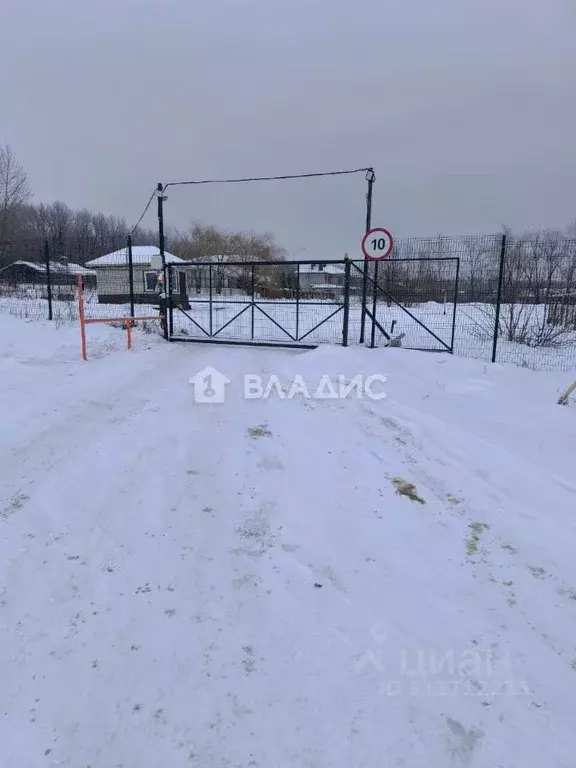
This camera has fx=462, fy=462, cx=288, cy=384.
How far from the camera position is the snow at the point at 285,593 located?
1671 mm

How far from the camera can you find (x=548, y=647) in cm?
209

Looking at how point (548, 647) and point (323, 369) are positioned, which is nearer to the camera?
point (548, 647)

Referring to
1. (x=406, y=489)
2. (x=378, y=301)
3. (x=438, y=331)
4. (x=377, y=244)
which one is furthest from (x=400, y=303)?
(x=406, y=489)

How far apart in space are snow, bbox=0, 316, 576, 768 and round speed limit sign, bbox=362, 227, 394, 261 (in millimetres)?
5098

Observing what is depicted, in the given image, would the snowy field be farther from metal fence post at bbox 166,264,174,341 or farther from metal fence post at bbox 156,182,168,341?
metal fence post at bbox 156,182,168,341

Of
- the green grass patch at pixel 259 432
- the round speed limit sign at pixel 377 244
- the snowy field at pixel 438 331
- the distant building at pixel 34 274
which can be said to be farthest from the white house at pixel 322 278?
the distant building at pixel 34 274

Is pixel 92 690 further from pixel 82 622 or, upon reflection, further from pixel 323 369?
pixel 323 369

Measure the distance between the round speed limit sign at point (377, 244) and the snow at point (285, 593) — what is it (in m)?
5.10

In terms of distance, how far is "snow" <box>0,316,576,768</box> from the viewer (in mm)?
1671

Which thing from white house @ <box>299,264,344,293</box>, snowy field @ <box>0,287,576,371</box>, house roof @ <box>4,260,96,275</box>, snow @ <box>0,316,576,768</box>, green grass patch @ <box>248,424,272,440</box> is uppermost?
house roof @ <box>4,260,96,275</box>

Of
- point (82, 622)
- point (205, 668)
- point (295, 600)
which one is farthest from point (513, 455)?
point (82, 622)

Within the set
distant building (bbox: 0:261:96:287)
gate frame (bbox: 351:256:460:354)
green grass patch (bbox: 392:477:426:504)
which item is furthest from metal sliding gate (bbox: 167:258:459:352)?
green grass patch (bbox: 392:477:426:504)

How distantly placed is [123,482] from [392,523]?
2040mm

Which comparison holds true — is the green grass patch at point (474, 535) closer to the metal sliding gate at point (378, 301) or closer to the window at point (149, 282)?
the metal sliding gate at point (378, 301)
